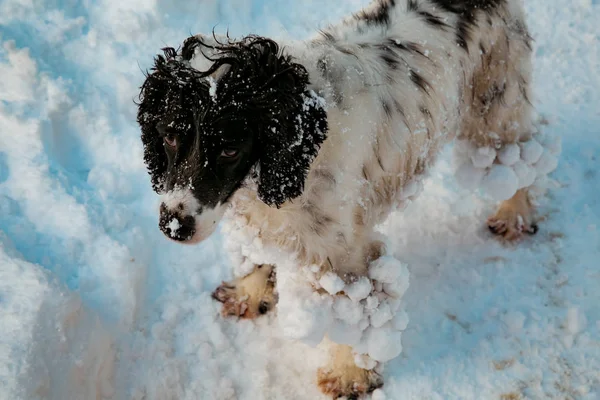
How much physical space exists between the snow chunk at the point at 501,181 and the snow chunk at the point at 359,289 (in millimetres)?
1456

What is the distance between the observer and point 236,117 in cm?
232

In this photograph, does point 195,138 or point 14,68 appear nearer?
point 195,138

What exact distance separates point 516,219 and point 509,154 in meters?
0.77

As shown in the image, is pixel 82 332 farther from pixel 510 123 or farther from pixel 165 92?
pixel 510 123

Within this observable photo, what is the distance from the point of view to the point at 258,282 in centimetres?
402

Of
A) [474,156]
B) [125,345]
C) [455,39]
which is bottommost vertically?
[125,345]

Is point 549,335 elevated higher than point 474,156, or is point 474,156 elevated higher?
A: point 474,156

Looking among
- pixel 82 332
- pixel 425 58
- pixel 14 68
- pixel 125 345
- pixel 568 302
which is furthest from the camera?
pixel 14 68

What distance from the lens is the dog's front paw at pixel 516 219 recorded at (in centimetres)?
443

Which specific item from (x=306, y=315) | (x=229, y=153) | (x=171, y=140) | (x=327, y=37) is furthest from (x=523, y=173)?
(x=171, y=140)

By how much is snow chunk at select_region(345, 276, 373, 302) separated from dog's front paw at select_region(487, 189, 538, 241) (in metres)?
1.88

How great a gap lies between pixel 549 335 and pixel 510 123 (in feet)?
5.02

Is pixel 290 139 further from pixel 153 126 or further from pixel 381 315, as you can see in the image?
pixel 381 315

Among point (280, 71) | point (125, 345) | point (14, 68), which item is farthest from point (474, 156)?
point (14, 68)
